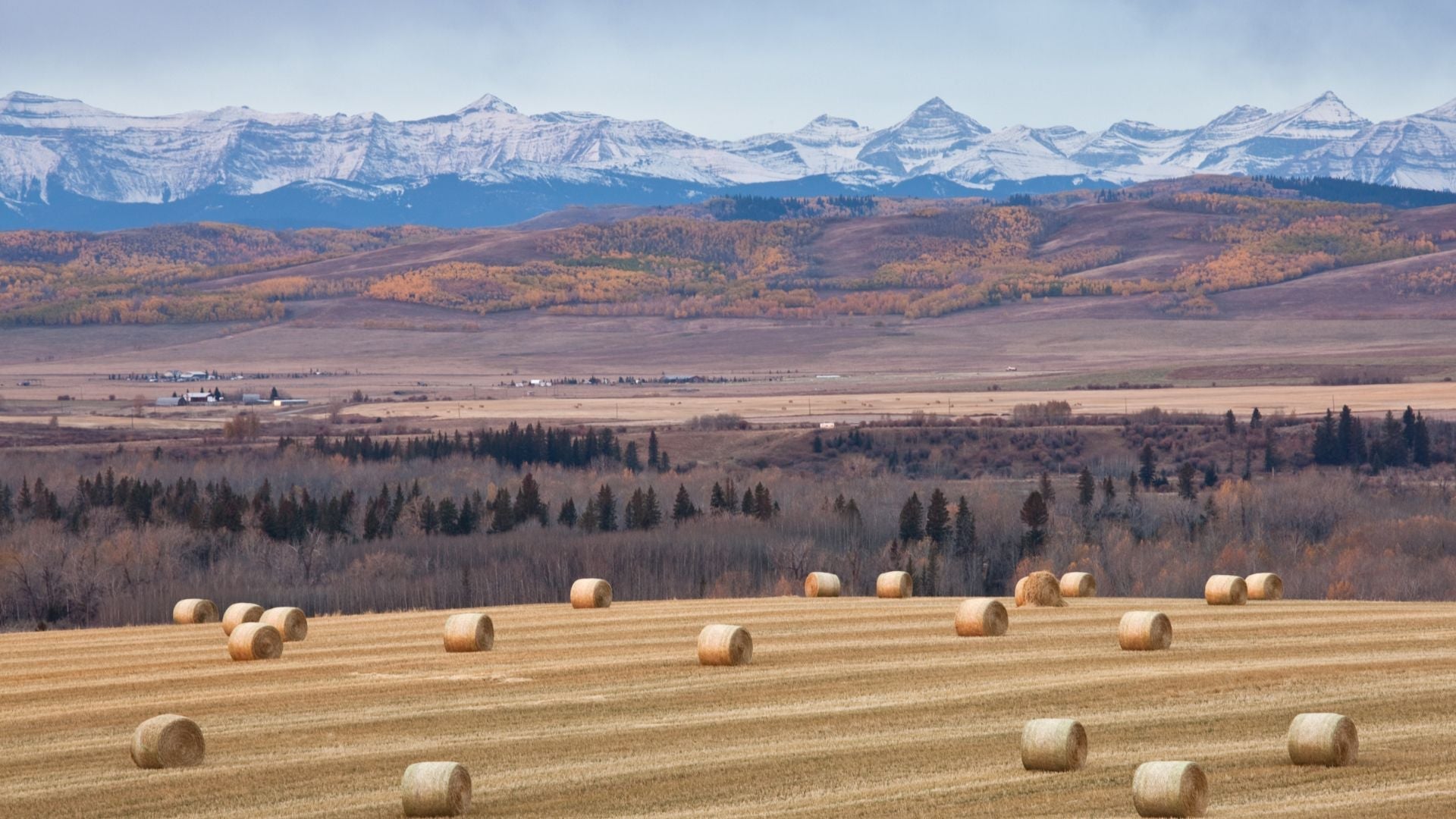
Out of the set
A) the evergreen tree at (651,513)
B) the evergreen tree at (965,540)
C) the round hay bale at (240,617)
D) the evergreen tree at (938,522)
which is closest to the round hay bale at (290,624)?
the round hay bale at (240,617)

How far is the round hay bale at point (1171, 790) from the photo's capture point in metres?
20.7

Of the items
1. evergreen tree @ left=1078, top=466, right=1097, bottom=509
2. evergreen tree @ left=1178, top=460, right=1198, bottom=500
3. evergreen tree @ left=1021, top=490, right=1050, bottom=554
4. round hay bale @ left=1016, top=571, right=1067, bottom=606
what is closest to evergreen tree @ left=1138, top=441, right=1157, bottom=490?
evergreen tree @ left=1178, top=460, right=1198, bottom=500

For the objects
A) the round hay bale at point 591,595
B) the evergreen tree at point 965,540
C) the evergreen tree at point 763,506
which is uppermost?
the round hay bale at point 591,595

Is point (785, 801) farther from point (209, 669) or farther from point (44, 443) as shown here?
point (44, 443)

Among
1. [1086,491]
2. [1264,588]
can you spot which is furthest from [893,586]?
[1086,491]

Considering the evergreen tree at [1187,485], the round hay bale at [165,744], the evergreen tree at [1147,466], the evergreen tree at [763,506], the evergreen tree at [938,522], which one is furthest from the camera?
the evergreen tree at [1147,466]

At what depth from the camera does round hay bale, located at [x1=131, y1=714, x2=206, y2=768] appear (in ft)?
83.8

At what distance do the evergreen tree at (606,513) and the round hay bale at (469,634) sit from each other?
2432 inches

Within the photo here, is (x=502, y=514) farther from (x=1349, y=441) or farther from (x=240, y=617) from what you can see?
(x=1349, y=441)

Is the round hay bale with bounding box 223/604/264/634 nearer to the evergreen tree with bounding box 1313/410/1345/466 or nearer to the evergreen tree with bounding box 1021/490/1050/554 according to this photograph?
the evergreen tree with bounding box 1021/490/1050/554

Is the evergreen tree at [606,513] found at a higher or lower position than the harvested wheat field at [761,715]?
lower

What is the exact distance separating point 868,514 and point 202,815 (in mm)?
82417

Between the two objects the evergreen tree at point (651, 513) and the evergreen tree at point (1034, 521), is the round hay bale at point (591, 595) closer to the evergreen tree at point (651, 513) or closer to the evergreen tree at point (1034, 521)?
the evergreen tree at point (1034, 521)

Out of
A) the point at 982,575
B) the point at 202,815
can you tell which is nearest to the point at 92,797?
the point at 202,815
